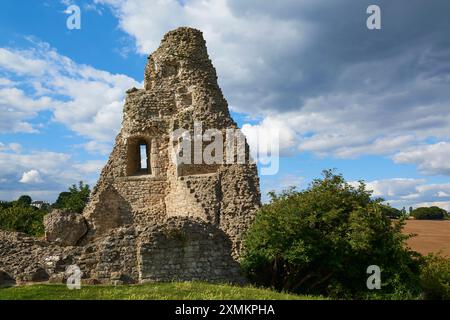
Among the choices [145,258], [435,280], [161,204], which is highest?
[161,204]

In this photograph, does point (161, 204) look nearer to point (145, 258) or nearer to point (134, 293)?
point (145, 258)

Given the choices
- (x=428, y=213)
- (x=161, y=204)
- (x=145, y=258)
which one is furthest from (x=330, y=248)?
(x=428, y=213)

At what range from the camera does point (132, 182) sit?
885 inches

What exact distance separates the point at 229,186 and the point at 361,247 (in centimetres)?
557

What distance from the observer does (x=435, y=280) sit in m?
19.3

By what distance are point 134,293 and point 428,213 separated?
6428 centimetres

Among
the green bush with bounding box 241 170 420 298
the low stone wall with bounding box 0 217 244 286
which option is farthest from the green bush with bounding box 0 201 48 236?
the green bush with bounding box 241 170 420 298

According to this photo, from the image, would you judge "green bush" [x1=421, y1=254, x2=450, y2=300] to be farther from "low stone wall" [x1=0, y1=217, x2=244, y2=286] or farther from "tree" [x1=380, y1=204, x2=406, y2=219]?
"low stone wall" [x1=0, y1=217, x2=244, y2=286]

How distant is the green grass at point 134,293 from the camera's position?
1077cm

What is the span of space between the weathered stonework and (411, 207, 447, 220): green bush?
53192mm

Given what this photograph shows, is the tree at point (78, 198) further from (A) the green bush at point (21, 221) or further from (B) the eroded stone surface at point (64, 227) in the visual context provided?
(B) the eroded stone surface at point (64, 227)

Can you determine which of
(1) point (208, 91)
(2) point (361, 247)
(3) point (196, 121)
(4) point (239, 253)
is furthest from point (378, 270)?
(1) point (208, 91)

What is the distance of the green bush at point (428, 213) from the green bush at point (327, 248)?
2162 inches

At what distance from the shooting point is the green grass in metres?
10.8
